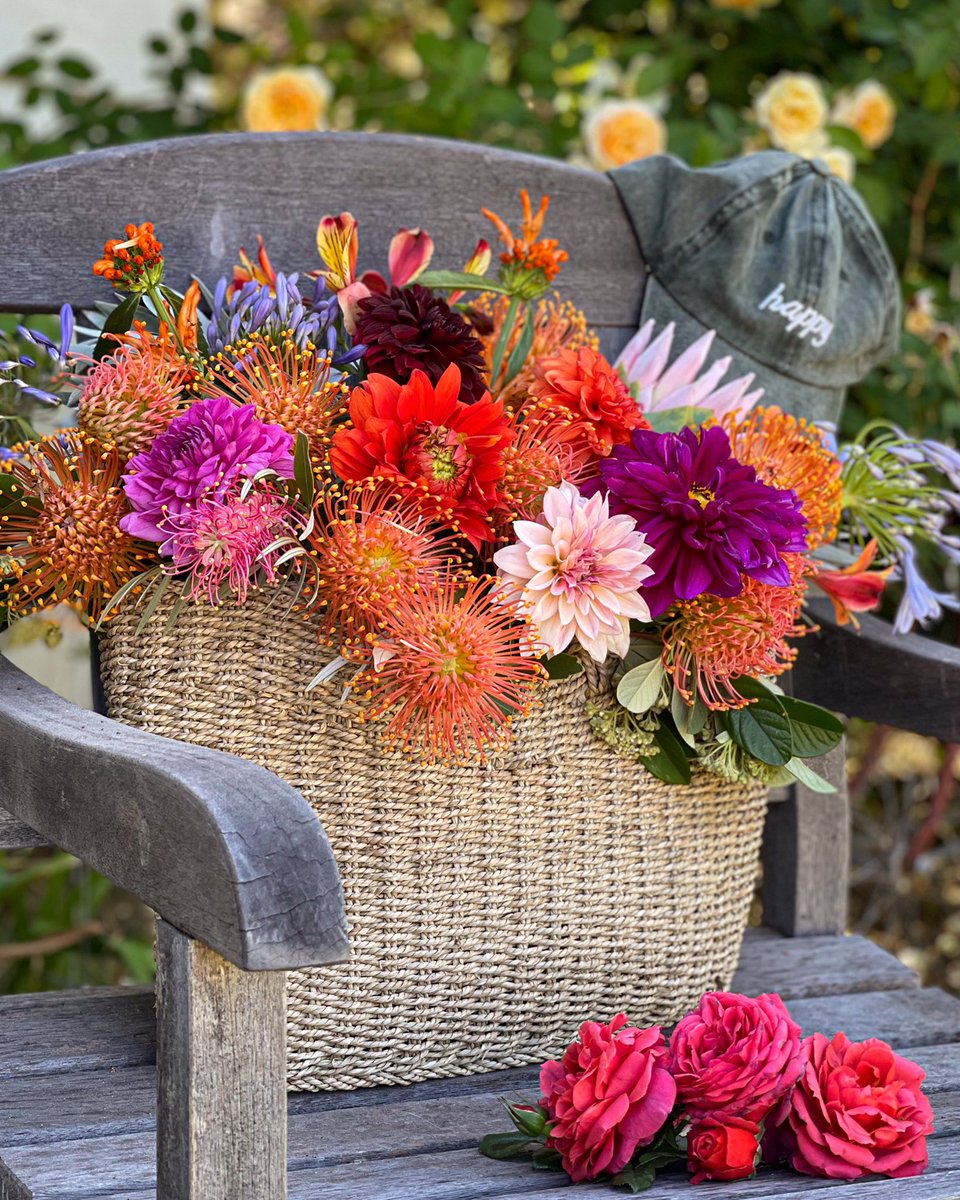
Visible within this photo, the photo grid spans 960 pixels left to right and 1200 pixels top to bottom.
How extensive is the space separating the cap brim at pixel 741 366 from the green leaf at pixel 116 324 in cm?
52

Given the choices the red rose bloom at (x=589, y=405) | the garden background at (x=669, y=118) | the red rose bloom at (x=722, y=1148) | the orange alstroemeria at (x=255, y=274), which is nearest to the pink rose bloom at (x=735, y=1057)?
the red rose bloom at (x=722, y=1148)

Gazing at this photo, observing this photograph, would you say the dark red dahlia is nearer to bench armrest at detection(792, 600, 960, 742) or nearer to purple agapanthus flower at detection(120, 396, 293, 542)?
purple agapanthus flower at detection(120, 396, 293, 542)

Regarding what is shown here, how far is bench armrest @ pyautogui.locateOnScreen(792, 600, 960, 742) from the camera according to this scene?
125 cm

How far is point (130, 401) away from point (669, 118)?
1265 millimetres

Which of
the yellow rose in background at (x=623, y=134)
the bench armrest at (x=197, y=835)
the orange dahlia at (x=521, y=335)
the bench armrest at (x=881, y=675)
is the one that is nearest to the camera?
the bench armrest at (x=197, y=835)

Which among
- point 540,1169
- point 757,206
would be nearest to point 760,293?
point 757,206

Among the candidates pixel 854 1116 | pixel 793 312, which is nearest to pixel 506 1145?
pixel 854 1116

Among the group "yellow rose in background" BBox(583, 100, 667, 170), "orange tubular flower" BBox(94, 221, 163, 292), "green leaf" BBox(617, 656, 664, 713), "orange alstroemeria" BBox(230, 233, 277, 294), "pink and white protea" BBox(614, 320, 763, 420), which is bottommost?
"green leaf" BBox(617, 656, 664, 713)

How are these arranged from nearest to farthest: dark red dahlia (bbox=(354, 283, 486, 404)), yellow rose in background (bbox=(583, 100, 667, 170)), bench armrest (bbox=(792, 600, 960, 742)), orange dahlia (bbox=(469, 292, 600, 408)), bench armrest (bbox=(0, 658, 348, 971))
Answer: bench armrest (bbox=(0, 658, 348, 971))
dark red dahlia (bbox=(354, 283, 486, 404))
orange dahlia (bbox=(469, 292, 600, 408))
bench armrest (bbox=(792, 600, 960, 742))
yellow rose in background (bbox=(583, 100, 667, 170))

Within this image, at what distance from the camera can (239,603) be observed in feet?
3.04

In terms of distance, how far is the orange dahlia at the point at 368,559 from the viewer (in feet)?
2.93

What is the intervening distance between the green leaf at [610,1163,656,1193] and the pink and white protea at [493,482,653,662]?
311 mm

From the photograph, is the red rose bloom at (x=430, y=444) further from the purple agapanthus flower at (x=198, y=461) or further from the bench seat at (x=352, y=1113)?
the bench seat at (x=352, y=1113)

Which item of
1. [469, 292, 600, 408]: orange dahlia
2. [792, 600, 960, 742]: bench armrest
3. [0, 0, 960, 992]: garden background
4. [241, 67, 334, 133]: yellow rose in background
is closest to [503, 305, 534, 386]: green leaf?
[469, 292, 600, 408]: orange dahlia
